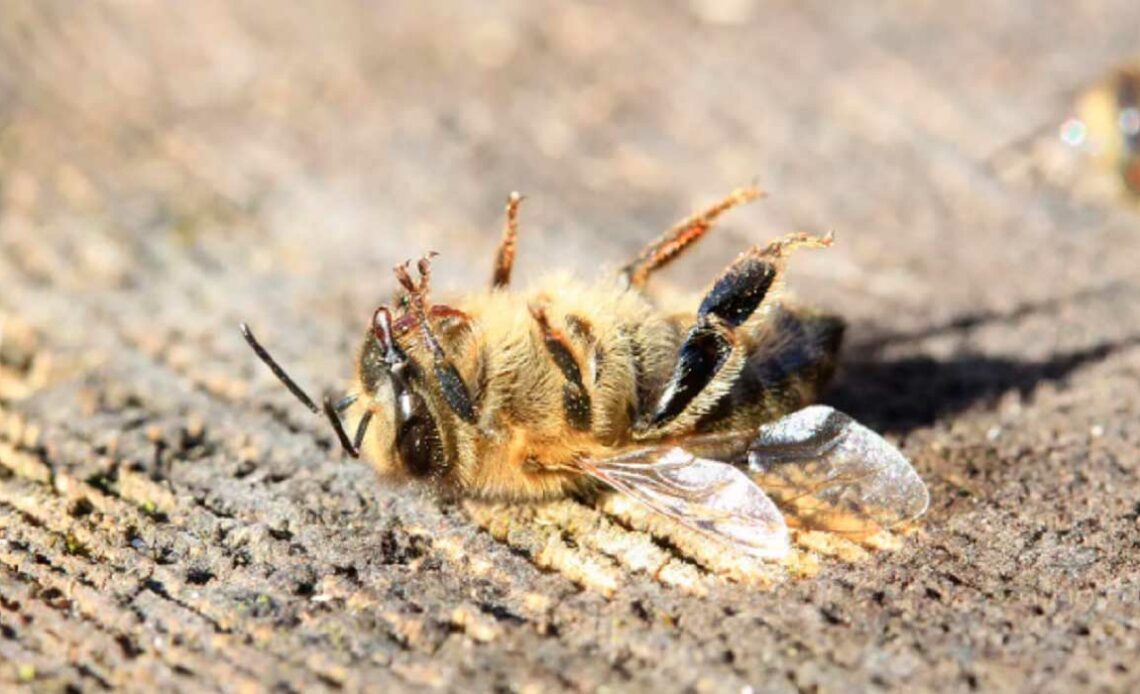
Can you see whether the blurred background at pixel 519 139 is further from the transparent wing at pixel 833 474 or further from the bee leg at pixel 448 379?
the transparent wing at pixel 833 474

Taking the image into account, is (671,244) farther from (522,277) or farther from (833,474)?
(833,474)

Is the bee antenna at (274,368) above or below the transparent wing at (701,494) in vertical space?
below

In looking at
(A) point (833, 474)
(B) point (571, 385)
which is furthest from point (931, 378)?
(B) point (571, 385)

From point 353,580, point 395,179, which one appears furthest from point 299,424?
point 395,179

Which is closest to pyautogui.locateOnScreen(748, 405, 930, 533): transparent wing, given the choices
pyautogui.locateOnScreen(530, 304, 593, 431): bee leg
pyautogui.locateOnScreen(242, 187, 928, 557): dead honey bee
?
pyautogui.locateOnScreen(242, 187, 928, 557): dead honey bee

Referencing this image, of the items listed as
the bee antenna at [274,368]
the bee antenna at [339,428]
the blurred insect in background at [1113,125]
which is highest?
the blurred insect in background at [1113,125]

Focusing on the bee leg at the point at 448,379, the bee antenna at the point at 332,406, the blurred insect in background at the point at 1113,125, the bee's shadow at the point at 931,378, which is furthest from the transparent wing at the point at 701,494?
the blurred insect in background at the point at 1113,125
